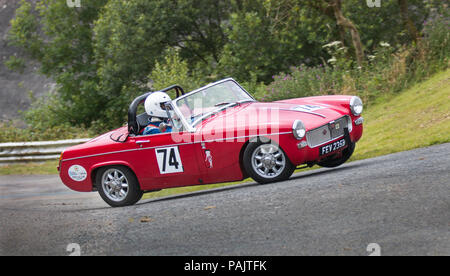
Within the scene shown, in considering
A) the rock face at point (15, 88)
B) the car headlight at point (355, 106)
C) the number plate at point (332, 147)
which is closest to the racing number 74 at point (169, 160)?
the number plate at point (332, 147)

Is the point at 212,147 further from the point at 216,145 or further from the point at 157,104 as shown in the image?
the point at 157,104

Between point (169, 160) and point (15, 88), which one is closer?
point (169, 160)

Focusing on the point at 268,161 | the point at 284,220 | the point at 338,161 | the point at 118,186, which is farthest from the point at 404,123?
the point at 284,220

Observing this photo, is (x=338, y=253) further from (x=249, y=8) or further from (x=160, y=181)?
(x=249, y=8)

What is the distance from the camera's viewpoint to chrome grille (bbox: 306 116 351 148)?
7.66 m

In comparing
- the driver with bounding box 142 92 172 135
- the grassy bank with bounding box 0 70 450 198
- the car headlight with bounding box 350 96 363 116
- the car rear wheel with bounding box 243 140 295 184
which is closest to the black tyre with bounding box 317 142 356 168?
the car headlight with bounding box 350 96 363 116

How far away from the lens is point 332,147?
7875 mm

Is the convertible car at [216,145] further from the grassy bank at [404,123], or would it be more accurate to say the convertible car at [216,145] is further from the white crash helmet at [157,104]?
the grassy bank at [404,123]

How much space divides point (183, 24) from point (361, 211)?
1954cm

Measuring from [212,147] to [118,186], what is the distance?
182cm

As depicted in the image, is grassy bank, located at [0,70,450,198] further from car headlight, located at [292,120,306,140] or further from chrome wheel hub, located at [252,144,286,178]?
car headlight, located at [292,120,306,140]

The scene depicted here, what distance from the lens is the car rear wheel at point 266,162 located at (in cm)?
758

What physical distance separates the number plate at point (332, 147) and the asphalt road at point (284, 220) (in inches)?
14.7
